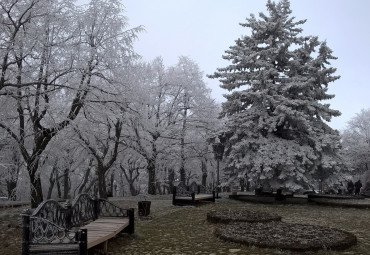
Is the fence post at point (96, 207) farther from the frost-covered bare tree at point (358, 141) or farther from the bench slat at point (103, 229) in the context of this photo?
the frost-covered bare tree at point (358, 141)

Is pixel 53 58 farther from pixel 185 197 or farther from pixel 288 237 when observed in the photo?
pixel 185 197

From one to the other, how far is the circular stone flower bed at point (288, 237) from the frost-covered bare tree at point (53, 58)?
6.22 meters

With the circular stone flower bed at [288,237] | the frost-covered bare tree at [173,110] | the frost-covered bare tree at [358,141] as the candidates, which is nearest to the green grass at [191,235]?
the circular stone flower bed at [288,237]

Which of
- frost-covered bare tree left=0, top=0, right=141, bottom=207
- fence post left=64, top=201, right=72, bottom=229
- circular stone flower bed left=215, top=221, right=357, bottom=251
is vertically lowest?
circular stone flower bed left=215, top=221, right=357, bottom=251

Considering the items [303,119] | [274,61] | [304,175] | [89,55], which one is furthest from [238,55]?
[89,55]

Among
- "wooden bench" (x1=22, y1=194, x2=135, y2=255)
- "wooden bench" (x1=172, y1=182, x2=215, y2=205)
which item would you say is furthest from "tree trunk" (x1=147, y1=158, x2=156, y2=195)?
"wooden bench" (x1=22, y1=194, x2=135, y2=255)

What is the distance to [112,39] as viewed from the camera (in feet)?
47.5

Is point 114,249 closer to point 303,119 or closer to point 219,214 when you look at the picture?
point 219,214

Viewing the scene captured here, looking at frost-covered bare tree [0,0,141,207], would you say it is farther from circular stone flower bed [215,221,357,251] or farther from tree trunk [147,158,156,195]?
tree trunk [147,158,156,195]

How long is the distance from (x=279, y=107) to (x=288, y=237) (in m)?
11.0

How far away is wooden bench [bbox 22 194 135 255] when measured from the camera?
5887 mm

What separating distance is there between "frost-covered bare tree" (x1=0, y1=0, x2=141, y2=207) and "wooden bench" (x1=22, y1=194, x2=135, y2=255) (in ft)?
11.6

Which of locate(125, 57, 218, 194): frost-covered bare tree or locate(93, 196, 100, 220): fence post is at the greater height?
locate(125, 57, 218, 194): frost-covered bare tree

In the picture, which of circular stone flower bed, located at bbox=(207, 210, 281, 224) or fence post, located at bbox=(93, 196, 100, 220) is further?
circular stone flower bed, located at bbox=(207, 210, 281, 224)
